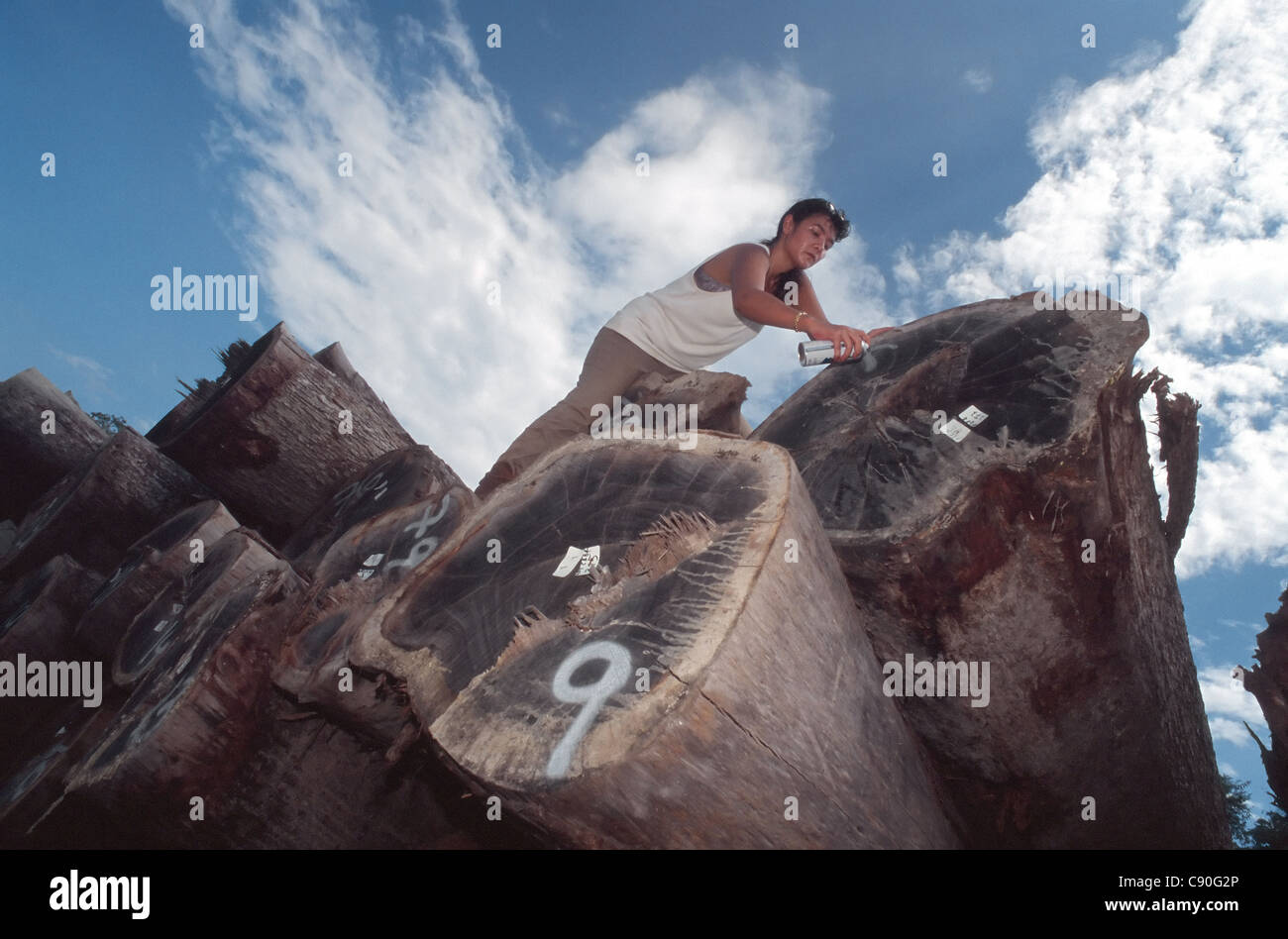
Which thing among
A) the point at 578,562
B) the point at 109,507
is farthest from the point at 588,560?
the point at 109,507

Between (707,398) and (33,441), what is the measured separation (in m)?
4.45

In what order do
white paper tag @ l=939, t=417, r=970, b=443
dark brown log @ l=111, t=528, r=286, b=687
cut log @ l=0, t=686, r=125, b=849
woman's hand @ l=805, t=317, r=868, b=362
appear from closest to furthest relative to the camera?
cut log @ l=0, t=686, r=125, b=849
white paper tag @ l=939, t=417, r=970, b=443
woman's hand @ l=805, t=317, r=868, b=362
dark brown log @ l=111, t=528, r=286, b=687

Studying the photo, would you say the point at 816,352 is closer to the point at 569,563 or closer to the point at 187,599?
the point at 569,563

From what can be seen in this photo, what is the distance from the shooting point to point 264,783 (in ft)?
7.73

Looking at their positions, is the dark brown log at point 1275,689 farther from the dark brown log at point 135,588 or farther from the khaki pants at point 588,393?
the dark brown log at point 135,588

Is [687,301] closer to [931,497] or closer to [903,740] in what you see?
[931,497]

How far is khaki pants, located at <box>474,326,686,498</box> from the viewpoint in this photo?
11.6 ft

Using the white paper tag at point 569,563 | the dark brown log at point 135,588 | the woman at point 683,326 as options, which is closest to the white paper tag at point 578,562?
the white paper tag at point 569,563

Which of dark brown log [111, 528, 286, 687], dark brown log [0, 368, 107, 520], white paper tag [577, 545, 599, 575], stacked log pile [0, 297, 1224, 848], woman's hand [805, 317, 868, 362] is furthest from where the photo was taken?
dark brown log [0, 368, 107, 520]

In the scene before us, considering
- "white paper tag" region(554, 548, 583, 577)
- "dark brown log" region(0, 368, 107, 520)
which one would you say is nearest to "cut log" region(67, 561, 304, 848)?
"white paper tag" region(554, 548, 583, 577)

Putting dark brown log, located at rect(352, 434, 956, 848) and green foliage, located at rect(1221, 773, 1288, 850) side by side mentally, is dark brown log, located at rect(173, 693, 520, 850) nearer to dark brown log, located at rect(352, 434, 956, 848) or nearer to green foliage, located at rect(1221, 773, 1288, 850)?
dark brown log, located at rect(352, 434, 956, 848)

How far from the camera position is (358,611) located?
253 cm
